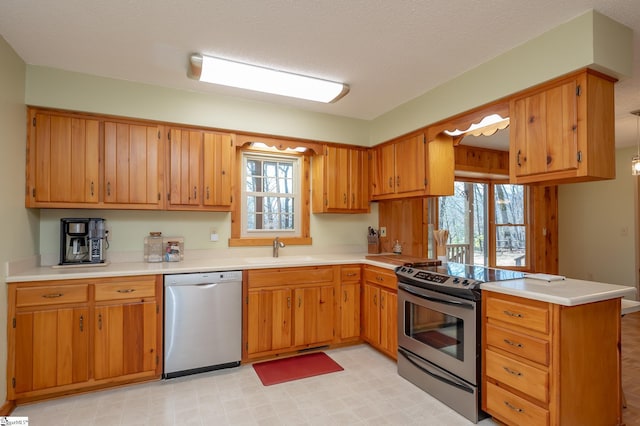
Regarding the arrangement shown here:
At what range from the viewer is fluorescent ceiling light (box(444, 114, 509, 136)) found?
268cm

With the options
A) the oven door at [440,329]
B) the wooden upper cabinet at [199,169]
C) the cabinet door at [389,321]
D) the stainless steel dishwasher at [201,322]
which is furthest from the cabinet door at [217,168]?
the oven door at [440,329]

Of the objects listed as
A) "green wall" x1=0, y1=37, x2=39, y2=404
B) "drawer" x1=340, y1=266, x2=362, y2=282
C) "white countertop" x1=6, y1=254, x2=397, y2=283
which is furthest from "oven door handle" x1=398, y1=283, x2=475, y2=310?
"green wall" x1=0, y1=37, x2=39, y2=404

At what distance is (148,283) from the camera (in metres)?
2.65

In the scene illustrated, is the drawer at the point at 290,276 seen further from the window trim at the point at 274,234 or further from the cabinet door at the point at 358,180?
the cabinet door at the point at 358,180

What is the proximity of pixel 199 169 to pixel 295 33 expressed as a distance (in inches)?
63.3

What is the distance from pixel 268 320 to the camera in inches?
121

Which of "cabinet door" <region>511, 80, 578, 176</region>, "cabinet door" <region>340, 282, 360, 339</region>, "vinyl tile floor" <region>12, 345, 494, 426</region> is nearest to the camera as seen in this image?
"cabinet door" <region>511, 80, 578, 176</region>

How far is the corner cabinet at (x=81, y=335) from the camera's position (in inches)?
91.7

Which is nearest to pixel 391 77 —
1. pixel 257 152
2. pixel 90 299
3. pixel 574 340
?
pixel 257 152

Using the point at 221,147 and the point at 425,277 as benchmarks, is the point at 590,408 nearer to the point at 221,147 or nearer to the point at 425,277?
the point at 425,277

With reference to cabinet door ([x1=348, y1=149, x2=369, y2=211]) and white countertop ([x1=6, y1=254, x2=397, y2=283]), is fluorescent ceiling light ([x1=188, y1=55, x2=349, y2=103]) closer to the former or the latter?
cabinet door ([x1=348, y1=149, x2=369, y2=211])

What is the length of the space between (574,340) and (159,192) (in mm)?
3266

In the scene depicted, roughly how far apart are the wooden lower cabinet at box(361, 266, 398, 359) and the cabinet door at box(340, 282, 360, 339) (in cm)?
7

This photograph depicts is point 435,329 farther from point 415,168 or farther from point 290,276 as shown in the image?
point 415,168
